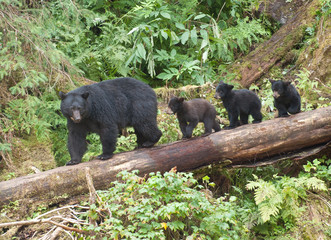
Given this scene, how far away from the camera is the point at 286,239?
17.3 ft

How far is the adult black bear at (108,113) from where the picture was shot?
5.94m

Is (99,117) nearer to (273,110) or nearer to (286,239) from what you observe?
(286,239)

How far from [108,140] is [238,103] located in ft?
8.03

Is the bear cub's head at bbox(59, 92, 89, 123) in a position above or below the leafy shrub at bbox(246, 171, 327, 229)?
above

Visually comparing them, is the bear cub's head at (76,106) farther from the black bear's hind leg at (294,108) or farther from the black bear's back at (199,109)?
the black bear's hind leg at (294,108)

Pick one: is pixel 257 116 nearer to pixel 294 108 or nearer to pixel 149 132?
pixel 294 108

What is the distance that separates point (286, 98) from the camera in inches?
260

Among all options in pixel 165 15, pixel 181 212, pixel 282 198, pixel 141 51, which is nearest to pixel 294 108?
pixel 282 198

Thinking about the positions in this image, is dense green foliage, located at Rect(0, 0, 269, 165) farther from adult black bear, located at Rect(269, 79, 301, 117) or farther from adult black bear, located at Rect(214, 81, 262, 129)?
adult black bear, located at Rect(269, 79, 301, 117)

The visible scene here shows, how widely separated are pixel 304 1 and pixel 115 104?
8302mm

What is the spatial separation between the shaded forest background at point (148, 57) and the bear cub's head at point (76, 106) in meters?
1.03

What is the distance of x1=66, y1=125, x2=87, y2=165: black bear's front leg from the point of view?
6.14 meters

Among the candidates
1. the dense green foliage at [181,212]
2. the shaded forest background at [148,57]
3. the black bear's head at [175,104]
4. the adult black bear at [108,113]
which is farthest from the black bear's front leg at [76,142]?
the black bear's head at [175,104]

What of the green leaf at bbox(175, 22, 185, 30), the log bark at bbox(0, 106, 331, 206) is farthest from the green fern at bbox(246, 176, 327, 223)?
the green leaf at bbox(175, 22, 185, 30)
